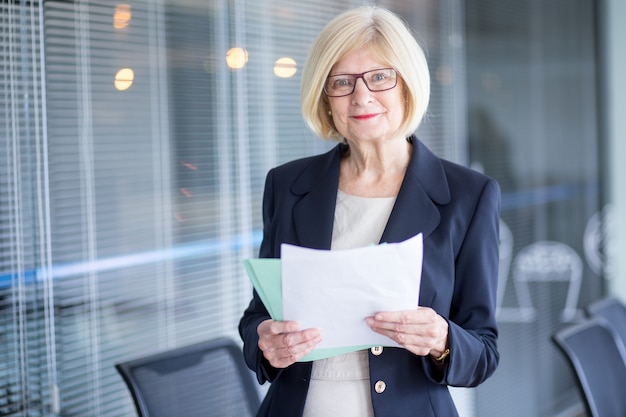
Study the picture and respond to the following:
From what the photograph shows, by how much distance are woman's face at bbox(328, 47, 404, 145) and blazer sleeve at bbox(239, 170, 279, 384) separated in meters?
0.27

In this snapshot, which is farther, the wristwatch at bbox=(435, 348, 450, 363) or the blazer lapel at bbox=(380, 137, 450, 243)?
the blazer lapel at bbox=(380, 137, 450, 243)

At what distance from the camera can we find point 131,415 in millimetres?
2684

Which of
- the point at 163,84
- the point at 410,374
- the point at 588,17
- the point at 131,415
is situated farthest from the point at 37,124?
the point at 588,17

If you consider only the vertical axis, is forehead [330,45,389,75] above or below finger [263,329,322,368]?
above

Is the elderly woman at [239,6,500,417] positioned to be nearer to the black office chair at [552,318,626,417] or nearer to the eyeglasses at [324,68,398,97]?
the eyeglasses at [324,68,398,97]

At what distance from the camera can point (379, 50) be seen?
174 centimetres

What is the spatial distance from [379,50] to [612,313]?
6.64ft

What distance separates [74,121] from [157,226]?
49cm

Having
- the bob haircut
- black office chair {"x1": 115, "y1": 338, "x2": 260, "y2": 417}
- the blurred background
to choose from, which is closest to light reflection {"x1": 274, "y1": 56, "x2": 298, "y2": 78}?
the blurred background

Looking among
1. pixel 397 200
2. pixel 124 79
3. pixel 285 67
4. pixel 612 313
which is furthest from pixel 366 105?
pixel 612 313

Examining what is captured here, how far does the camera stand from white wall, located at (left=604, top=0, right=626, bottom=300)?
624 centimetres

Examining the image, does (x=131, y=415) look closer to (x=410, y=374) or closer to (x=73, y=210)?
(x=73, y=210)

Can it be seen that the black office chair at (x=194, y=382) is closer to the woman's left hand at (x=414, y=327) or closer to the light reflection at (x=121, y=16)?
the woman's left hand at (x=414, y=327)

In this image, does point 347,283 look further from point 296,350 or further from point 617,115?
point 617,115
